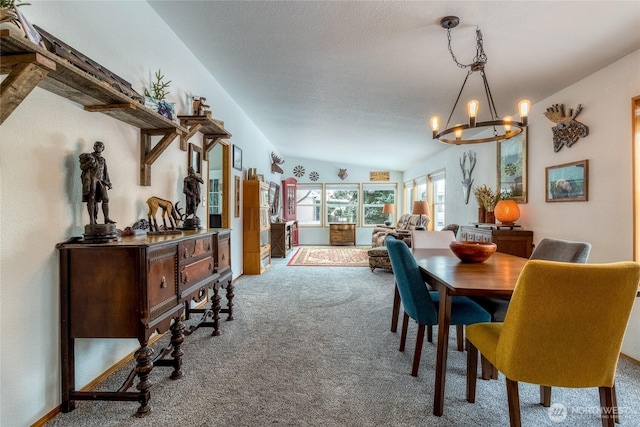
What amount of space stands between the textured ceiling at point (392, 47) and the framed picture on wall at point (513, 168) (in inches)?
17.5

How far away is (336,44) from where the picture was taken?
2.77 m

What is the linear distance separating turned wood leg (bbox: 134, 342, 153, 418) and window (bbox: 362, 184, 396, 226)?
8.67m

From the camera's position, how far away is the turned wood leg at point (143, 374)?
1.69 metres

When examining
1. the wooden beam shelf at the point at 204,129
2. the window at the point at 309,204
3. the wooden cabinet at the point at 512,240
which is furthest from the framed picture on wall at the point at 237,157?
the window at the point at 309,204

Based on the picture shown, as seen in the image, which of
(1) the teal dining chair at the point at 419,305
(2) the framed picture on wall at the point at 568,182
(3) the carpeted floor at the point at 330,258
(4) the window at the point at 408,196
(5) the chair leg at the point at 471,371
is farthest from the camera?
(4) the window at the point at 408,196

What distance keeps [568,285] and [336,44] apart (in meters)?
2.45

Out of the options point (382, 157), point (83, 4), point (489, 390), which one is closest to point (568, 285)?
point (489, 390)

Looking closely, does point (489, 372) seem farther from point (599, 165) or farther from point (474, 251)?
point (599, 165)

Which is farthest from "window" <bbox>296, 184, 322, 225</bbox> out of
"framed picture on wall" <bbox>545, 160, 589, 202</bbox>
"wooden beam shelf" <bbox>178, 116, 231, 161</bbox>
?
"framed picture on wall" <bbox>545, 160, 589, 202</bbox>

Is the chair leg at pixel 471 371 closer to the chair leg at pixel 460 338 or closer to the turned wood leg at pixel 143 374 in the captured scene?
the chair leg at pixel 460 338

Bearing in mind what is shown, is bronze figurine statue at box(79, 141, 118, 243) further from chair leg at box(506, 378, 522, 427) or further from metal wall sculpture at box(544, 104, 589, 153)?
metal wall sculpture at box(544, 104, 589, 153)

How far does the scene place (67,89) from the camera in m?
1.64

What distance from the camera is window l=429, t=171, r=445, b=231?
702cm

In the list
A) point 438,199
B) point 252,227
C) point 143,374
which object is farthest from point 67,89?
point 438,199
